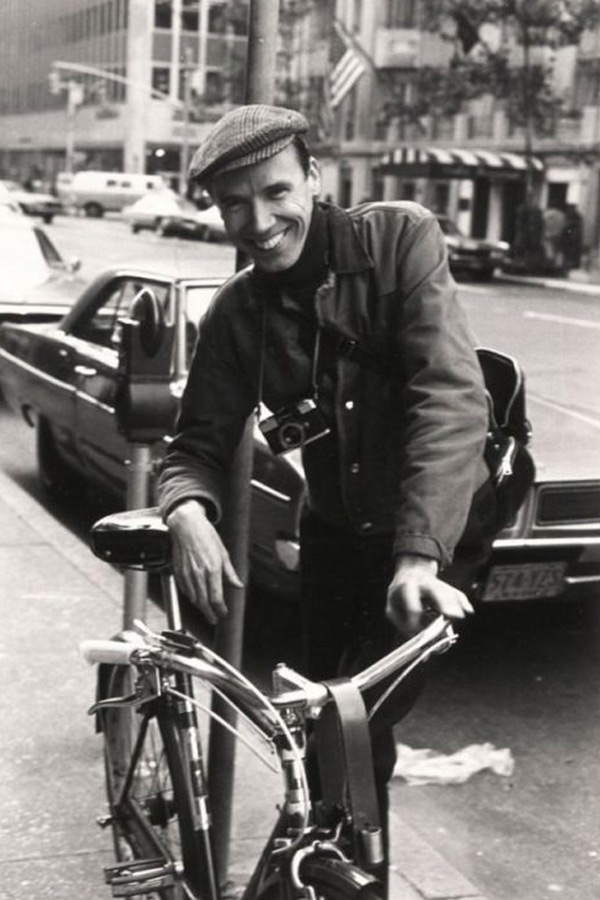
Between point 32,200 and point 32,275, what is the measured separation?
1.50m

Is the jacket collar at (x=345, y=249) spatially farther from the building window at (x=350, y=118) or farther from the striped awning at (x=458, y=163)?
the striped awning at (x=458, y=163)

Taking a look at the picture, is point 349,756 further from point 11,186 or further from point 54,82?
point 11,186

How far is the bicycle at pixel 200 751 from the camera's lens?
216 cm

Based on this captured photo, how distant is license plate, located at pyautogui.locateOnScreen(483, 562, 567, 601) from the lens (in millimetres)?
5109

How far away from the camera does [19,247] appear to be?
11.8m

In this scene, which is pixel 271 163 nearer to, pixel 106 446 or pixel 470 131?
pixel 106 446

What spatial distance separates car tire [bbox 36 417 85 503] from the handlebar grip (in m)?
5.23

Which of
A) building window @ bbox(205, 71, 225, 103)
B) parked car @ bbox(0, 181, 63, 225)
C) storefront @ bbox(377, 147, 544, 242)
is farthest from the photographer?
storefront @ bbox(377, 147, 544, 242)

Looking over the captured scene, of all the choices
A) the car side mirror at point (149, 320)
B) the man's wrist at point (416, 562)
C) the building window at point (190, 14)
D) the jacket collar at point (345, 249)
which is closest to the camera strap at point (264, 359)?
the jacket collar at point (345, 249)

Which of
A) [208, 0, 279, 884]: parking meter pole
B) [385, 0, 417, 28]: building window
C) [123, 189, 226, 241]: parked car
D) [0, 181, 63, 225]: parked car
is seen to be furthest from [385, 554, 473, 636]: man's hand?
[385, 0, 417, 28]: building window

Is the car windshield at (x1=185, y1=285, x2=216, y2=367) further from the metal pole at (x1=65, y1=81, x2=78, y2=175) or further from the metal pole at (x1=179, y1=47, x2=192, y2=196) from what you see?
the metal pole at (x1=65, y1=81, x2=78, y2=175)

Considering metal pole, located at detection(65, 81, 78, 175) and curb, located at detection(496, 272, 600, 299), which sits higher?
metal pole, located at detection(65, 81, 78, 175)

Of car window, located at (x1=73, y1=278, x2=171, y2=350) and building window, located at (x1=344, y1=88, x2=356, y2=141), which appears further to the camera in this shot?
building window, located at (x1=344, y1=88, x2=356, y2=141)

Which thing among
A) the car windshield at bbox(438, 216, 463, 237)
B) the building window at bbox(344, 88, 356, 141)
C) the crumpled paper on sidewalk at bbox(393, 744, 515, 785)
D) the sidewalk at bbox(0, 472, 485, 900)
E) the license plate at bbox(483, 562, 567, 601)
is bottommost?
the crumpled paper on sidewalk at bbox(393, 744, 515, 785)
